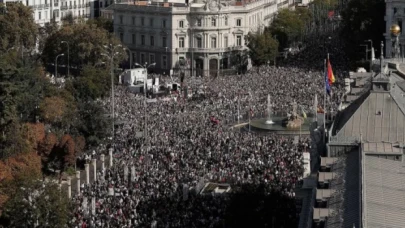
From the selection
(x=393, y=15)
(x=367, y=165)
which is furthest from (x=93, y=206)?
(x=393, y=15)

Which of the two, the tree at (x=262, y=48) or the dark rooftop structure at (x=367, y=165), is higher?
the tree at (x=262, y=48)

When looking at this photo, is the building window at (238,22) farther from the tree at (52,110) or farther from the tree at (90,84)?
the tree at (52,110)

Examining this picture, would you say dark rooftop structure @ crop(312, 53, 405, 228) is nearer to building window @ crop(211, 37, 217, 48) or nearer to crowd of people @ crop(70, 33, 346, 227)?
crowd of people @ crop(70, 33, 346, 227)

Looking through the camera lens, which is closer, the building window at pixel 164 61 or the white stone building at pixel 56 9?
the building window at pixel 164 61

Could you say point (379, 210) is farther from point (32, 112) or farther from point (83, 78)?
point (83, 78)

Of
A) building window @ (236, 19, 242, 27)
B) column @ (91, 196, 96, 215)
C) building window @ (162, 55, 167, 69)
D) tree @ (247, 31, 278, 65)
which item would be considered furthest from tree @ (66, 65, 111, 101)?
building window @ (236, 19, 242, 27)

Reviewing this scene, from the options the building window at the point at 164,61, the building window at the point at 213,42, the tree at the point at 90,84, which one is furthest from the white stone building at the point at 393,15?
the tree at the point at 90,84

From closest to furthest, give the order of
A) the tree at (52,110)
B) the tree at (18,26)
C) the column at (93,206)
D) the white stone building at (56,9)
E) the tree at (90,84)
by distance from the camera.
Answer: the column at (93,206)
the tree at (52,110)
the tree at (90,84)
the tree at (18,26)
the white stone building at (56,9)
